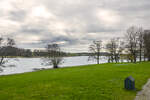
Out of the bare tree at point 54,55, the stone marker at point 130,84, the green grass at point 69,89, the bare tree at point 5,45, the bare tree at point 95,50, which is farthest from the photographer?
the bare tree at point 95,50

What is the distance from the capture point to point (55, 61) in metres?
38.1

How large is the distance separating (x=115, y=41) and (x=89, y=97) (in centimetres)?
4796

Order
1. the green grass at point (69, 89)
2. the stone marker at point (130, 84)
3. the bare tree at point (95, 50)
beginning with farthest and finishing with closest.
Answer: the bare tree at point (95, 50) < the stone marker at point (130, 84) < the green grass at point (69, 89)

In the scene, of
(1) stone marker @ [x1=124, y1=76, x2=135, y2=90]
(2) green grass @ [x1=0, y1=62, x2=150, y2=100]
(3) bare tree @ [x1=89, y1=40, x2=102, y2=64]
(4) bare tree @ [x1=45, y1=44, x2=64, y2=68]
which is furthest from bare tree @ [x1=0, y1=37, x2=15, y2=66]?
(3) bare tree @ [x1=89, y1=40, x2=102, y2=64]

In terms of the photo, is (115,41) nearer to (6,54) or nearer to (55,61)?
(55,61)

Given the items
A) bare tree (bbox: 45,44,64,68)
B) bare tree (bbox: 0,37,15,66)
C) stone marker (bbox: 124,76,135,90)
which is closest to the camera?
stone marker (bbox: 124,76,135,90)

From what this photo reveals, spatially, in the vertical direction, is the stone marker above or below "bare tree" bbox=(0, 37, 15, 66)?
below

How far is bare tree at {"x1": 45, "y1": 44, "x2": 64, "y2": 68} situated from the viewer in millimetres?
38022

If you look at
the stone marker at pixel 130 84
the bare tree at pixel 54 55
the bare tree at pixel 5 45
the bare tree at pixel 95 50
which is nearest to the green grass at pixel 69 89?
the stone marker at pixel 130 84

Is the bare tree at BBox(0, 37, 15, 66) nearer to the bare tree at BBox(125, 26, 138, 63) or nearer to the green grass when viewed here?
the green grass

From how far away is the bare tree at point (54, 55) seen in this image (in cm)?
3802

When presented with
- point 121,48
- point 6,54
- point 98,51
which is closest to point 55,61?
point 6,54

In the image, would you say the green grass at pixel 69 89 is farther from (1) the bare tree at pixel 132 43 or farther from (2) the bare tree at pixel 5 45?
(1) the bare tree at pixel 132 43

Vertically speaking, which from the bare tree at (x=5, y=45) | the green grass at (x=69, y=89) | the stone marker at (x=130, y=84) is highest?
the bare tree at (x=5, y=45)
